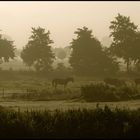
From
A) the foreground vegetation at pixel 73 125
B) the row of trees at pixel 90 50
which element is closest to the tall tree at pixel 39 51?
the row of trees at pixel 90 50

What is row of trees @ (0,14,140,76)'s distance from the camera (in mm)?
86125

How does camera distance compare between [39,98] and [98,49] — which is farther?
[98,49]

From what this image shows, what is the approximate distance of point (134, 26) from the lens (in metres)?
90.4

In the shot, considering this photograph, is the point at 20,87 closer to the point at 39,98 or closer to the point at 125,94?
the point at 39,98

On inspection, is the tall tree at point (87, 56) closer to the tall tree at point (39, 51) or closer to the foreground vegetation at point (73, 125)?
the tall tree at point (39, 51)

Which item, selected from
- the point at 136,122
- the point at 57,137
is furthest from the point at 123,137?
the point at 57,137

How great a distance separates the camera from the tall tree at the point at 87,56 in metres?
85.8

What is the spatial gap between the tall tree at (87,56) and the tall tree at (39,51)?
208 inches

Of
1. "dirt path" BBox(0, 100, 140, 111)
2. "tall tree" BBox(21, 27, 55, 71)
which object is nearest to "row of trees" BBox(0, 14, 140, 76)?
"tall tree" BBox(21, 27, 55, 71)

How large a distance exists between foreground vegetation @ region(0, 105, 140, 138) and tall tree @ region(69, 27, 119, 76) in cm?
5655

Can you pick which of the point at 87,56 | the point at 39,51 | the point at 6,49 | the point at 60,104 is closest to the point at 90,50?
the point at 87,56

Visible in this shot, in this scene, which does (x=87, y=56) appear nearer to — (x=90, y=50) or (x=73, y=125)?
(x=90, y=50)

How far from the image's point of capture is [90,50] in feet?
290

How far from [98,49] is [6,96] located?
42.7m
